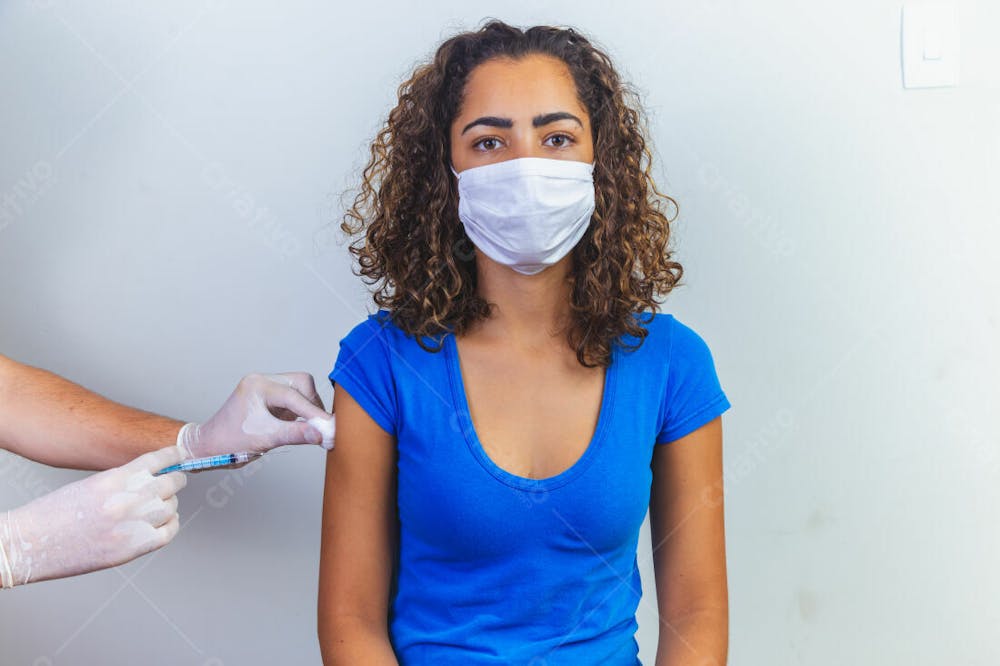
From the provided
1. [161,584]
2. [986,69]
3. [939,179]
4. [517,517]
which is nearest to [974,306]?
[939,179]

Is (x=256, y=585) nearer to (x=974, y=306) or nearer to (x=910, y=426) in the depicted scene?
(x=910, y=426)

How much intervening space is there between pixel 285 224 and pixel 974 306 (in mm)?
1064

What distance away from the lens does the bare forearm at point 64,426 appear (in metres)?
1.27

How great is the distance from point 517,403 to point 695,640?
366 millimetres

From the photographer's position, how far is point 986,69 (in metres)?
1.42

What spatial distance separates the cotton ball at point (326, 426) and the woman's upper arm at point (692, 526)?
1.36 feet

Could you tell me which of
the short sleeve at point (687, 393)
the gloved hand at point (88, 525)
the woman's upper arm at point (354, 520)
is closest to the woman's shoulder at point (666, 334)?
the short sleeve at point (687, 393)

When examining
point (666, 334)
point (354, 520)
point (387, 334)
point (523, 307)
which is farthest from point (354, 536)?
point (666, 334)

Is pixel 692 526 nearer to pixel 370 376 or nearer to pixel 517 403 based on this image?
pixel 517 403

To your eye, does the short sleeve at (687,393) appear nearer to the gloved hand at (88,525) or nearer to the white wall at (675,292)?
the white wall at (675,292)

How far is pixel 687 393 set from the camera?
3.98 feet

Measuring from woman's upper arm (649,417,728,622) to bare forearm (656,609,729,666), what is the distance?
0.04 feet

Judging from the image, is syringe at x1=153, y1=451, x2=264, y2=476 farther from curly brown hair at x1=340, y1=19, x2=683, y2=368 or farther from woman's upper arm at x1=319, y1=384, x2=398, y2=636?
curly brown hair at x1=340, y1=19, x2=683, y2=368

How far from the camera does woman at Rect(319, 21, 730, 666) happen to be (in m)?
1.13
